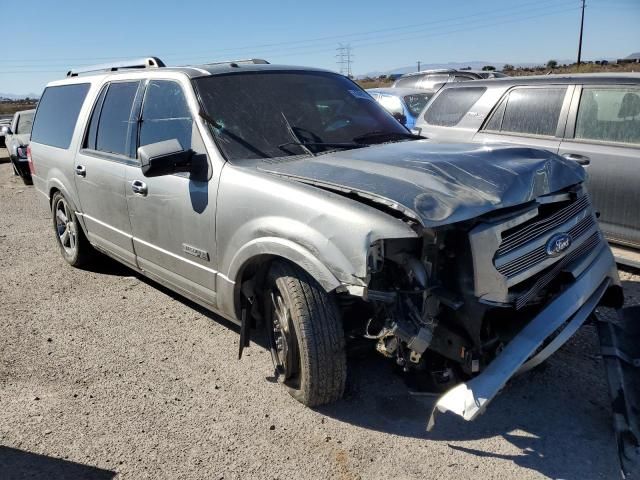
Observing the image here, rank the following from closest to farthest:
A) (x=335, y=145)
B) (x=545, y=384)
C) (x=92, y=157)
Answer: (x=545, y=384) → (x=335, y=145) → (x=92, y=157)

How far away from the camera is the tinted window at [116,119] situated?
4.34 m

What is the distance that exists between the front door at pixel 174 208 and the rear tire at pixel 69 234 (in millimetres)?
1579

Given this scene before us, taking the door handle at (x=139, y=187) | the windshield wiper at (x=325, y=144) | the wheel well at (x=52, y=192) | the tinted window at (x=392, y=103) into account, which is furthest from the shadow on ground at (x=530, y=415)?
the tinted window at (x=392, y=103)

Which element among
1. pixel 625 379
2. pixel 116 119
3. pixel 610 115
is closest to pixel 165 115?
pixel 116 119

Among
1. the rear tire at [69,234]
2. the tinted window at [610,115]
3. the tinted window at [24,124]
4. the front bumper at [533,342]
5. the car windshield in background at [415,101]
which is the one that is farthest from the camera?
the tinted window at [24,124]

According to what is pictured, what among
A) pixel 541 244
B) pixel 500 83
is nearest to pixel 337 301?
pixel 541 244

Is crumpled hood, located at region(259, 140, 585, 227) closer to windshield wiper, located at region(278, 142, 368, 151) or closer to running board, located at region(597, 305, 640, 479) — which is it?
windshield wiper, located at region(278, 142, 368, 151)

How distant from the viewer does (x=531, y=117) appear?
5.59m

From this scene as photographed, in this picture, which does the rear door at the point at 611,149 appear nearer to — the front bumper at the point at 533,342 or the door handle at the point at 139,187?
the front bumper at the point at 533,342

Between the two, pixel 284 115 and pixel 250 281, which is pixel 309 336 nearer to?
pixel 250 281

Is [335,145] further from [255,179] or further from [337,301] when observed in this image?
[337,301]

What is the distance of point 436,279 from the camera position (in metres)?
2.62

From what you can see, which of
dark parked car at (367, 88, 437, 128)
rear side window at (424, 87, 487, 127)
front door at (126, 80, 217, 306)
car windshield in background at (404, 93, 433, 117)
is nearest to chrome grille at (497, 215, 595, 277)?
front door at (126, 80, 217, 306)

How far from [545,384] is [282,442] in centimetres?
166
